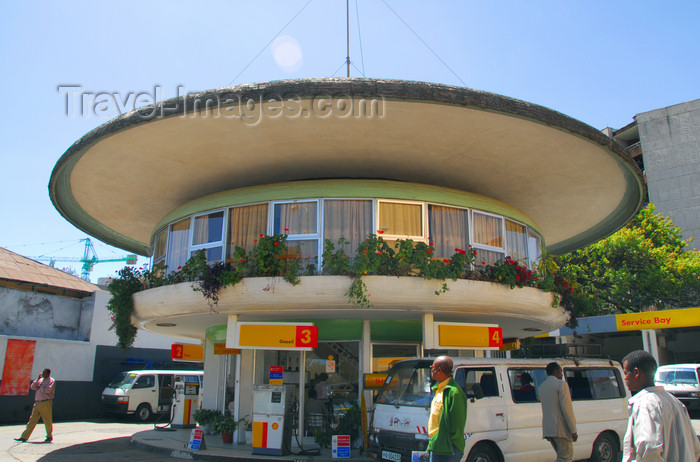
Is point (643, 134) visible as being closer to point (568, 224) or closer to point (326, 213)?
point (568, 224)

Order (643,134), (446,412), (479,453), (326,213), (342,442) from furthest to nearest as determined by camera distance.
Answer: (643,134) < (326,213) < (342,442) < (479,453) < (446,412)

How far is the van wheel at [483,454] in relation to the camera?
364 inches

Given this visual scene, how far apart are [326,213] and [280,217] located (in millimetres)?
1109

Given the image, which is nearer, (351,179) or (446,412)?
(446,412)

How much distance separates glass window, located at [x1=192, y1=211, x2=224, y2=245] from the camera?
13.8m

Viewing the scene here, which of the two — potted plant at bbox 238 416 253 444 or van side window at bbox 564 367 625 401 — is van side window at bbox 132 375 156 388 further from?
van side window at bbox 564 367 625 401

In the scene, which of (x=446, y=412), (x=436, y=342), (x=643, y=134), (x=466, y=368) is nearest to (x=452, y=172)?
(x=436, y=342)

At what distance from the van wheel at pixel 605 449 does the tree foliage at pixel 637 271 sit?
79.4 ft

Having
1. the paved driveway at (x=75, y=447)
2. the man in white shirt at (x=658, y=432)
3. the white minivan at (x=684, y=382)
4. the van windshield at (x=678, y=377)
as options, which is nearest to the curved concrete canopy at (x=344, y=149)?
the paved driveway at (x=75, y=447)

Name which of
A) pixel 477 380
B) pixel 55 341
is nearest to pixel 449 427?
pixel 477 380

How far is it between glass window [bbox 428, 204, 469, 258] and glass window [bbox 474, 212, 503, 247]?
33 cm

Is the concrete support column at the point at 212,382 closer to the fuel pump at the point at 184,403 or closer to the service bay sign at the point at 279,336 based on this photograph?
the fuel pump at the point at 184,403

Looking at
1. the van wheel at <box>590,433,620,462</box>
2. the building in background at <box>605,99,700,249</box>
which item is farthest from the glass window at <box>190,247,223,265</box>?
the building in background at <box>605,99,700,249</box>

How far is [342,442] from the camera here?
38.5ft
